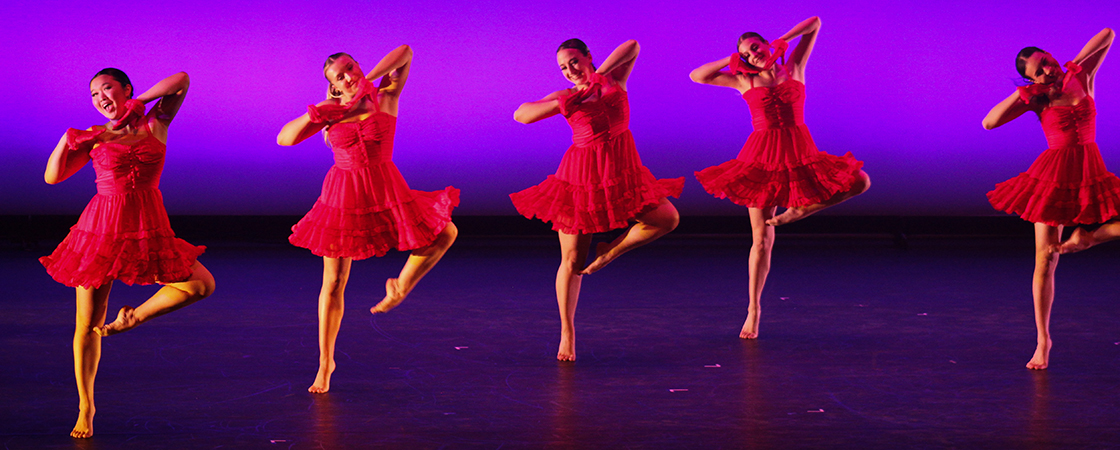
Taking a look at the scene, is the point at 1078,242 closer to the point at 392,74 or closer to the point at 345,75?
the point at 392,74

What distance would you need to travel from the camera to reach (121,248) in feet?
9.87

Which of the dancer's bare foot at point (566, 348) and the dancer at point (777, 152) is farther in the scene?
the dancer at point (777, 152)

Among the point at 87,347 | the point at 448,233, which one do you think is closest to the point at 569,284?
the point at 448,233

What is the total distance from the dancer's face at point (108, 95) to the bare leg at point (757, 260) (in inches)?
104

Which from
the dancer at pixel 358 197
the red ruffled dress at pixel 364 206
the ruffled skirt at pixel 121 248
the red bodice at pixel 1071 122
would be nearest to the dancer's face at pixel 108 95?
the ruffled skirt at pixel 121 248

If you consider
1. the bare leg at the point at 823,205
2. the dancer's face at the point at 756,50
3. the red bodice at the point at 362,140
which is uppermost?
the dancer's face at the point at 756,50

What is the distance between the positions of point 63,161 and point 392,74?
3.69ft

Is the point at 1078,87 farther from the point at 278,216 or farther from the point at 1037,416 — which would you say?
the point at 278,216

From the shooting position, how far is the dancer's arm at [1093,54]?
3.80 m

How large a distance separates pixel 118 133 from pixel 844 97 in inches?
243

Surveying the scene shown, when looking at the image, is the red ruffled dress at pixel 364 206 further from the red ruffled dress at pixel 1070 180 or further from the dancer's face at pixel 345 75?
the red ruffled dress at pixel 1070 180

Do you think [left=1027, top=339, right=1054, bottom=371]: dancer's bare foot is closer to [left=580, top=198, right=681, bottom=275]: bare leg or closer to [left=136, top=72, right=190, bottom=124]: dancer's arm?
[left=580, top=198, right=681, bottom=275]: bare leg

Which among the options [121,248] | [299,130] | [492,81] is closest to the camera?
[121,248]

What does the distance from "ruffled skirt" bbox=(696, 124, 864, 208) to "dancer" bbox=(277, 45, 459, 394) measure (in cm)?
139
